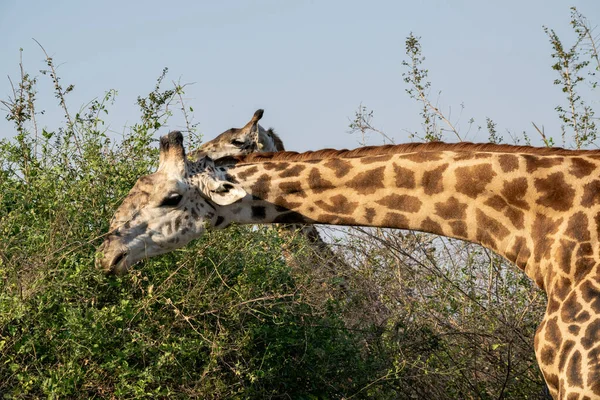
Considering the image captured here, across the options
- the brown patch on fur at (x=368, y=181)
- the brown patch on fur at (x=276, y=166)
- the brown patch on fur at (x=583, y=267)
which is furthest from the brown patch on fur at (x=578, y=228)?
the brown patch on fur at (x=276, y=166)

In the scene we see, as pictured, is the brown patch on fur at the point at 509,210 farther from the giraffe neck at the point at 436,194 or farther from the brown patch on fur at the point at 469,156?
the brown patch on fur at the point at 469,156

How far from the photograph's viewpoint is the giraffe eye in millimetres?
7031

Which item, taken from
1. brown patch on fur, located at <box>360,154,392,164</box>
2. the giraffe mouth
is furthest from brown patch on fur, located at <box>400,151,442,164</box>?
the giraffe mouth

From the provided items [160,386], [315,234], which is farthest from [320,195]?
[315,234]

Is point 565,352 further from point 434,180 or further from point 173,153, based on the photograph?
point 173,153

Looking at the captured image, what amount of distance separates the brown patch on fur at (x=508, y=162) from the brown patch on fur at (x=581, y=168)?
34 cm

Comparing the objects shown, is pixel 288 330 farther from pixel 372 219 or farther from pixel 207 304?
pixel 372 219

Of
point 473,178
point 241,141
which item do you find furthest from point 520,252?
point 241,141

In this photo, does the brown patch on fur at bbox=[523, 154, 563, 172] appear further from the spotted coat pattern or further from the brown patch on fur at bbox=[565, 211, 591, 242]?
the brown patch on fur at bbox=[565, 211, 591, 242]

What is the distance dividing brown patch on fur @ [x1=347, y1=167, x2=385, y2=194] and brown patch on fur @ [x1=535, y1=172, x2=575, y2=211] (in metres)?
1.01

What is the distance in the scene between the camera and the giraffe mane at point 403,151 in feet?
21.9

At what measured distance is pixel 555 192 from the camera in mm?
6348

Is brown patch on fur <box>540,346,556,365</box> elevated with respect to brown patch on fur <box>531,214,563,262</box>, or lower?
lower

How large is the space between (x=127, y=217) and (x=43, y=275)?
0.67m
